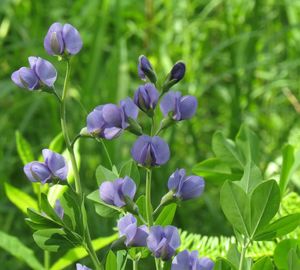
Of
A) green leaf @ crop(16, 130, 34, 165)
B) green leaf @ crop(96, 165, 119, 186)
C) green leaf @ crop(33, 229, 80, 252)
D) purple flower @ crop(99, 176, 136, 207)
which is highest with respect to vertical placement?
purple flower @ crop(99, 176, 136, 207)

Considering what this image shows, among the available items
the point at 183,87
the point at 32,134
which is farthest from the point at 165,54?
the point at 32,134

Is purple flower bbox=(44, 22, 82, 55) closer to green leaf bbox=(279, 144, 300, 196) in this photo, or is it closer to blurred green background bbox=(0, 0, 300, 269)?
green leaf bbox=(279, 144, 300, 196)

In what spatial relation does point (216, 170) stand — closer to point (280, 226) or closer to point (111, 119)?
point (280, 226)

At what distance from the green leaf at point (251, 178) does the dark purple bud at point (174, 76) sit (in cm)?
15

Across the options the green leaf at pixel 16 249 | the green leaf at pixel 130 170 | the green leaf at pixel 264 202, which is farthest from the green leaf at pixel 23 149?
the green leaf at pixel 264 202

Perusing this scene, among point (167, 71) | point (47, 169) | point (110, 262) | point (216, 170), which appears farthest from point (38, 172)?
point (167, 71)

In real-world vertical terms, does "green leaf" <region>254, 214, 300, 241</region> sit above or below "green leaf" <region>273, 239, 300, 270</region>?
above

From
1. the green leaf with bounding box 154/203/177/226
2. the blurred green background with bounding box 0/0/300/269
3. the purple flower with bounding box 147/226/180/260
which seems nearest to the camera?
the purple flower with bounding box 147/226/180/260

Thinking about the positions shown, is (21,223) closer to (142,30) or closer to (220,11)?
(142,30)

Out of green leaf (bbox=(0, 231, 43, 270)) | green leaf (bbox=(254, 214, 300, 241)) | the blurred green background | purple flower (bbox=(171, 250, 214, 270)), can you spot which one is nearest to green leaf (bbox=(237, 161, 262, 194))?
green leaf (bbox=(254, 214, 300, 241))

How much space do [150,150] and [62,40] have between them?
0.54 ft

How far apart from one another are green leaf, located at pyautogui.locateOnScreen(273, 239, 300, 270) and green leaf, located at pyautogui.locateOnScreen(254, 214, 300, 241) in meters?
0.04

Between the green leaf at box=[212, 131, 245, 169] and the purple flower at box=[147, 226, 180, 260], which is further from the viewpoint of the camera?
the green leaf at box=[212, 131, 245, 169]

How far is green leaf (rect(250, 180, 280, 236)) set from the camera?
775mm
